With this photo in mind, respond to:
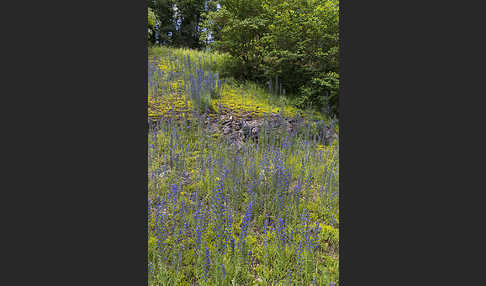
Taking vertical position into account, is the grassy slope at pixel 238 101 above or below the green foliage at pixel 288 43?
below

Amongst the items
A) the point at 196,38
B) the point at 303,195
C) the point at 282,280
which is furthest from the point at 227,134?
the point at 196,38

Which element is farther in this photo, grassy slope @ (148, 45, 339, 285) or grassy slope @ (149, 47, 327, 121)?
grassy slope @ (149, 47, 327, 121)

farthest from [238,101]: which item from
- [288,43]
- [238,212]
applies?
[238,212]

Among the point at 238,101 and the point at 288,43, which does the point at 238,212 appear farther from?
the point at 288,43

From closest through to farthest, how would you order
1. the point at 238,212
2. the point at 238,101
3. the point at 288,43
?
the point at 238,212
the point at 238,101
the point at 288,43

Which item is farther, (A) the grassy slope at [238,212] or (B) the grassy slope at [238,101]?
(B) the grassy slope at [238,101]

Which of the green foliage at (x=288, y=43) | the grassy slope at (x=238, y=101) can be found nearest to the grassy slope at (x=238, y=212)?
the grassy slope at (x=238, y=101)

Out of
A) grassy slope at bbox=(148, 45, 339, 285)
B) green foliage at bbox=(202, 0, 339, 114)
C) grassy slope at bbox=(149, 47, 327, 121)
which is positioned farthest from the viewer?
green foliage at bbox=(202, 0, 339, 114)

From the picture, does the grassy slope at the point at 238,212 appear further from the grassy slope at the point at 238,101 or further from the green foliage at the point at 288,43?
the green foliage at the point at 288,43

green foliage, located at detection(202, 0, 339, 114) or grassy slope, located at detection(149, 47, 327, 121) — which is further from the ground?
green foliage, located at detection(202, 0, 339, 114)

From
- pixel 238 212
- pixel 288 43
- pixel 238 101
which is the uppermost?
pixel 288 43

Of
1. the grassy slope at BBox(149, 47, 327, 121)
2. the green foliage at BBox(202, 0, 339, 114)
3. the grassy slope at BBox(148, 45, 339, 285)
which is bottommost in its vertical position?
the grassy slope at BBox(148, 45, 339, 285)

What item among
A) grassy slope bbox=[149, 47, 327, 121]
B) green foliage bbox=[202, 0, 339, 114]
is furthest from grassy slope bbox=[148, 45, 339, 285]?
green foliage bbox=[202, 0, 339, 114]

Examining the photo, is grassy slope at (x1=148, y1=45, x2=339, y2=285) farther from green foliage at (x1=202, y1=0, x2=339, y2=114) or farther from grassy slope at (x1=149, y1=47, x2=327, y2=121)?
green foliage at (x1=202, y1=0, x2=339, y2=114)
